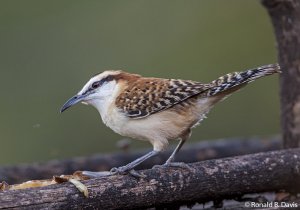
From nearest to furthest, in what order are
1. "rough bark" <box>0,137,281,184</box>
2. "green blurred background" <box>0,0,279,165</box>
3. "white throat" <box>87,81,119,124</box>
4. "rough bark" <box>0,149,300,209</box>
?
1. "rough bark" <box>0,149,300,209</box>
2. "white throat" <box>87,81,119,124</box>
3. "rough bark" <box>0,137,281,184</box>
4. "green blurred background" <box>0,0,279,165</box>

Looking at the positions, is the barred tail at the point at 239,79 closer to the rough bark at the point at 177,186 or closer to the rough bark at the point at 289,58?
the rough bark at the point at 177,186

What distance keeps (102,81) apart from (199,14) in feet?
25.6

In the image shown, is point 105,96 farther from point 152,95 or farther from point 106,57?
point 106,57

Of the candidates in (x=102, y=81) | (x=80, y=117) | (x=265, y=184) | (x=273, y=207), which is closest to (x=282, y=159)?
(x=265, y=184)

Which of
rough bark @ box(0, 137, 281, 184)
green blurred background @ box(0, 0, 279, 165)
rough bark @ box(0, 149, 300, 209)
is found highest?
green blurred background @ box(0, 0, 279, 165)

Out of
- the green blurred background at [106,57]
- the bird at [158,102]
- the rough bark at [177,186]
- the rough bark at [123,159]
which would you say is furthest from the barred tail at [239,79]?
the green blurred background at [106,57]

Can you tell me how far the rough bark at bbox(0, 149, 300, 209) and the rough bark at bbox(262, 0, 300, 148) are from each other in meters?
0.86

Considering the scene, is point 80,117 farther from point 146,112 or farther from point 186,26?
point 146,112

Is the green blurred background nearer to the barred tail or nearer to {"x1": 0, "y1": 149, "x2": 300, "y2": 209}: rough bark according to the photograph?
the barred tail

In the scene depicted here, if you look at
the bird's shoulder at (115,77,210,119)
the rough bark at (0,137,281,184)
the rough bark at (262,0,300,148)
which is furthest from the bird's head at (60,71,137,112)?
the rough bark at (262,0,300,148)

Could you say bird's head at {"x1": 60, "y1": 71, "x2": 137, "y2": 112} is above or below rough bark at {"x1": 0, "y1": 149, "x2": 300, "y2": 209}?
above

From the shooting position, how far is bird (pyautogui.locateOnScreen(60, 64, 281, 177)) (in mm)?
6531

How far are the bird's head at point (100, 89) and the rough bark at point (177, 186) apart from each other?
3.10 ft

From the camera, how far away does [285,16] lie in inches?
289
